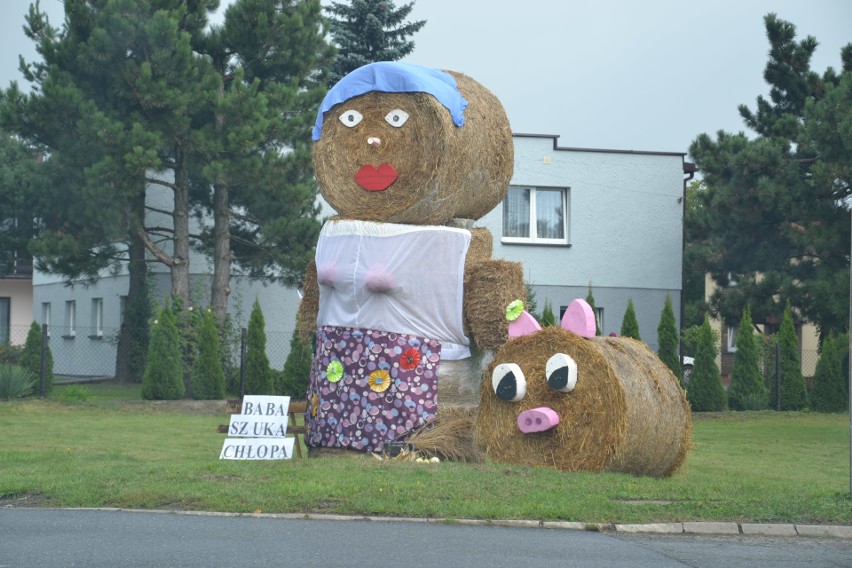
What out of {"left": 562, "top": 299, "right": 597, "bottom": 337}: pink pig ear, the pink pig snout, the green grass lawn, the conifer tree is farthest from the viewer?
the conifer tree

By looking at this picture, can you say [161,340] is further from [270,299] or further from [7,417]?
[270,299]

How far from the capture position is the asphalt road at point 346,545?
8.06m

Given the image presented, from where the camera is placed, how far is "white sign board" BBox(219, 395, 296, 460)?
13758mm

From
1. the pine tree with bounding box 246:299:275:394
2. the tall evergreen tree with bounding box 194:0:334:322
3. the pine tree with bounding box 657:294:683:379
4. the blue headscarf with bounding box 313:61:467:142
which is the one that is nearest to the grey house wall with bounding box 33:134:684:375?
the tall evergreen tree with bounding box 194:0:334:322

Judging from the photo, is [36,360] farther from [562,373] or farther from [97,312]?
[562,373]

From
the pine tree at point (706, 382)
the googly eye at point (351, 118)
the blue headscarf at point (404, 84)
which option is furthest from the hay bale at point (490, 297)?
the pine tree at point (706, 382)

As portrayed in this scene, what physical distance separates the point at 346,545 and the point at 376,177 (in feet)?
20.1

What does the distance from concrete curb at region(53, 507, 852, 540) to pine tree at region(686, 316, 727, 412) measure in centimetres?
1676

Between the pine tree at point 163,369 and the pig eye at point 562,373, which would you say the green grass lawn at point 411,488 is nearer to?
the pig eye at point 562,373

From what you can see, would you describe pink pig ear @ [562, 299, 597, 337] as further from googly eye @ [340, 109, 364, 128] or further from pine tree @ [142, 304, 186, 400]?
pine tree @ [142, 304, 186, 400]

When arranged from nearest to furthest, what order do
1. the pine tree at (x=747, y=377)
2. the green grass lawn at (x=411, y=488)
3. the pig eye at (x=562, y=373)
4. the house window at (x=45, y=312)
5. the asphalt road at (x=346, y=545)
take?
the asphalt road at (x=346, y=545) < the green grass lawn at (x=411, y=488) < the pig eye at (x=562, y=373) < the pine tree at (x=747, y=377) < the house window at (x=45, y=312)

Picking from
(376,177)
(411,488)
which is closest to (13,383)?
(376,177)

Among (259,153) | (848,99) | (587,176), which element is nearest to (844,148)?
(848,99)

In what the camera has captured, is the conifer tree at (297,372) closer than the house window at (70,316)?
Yes
